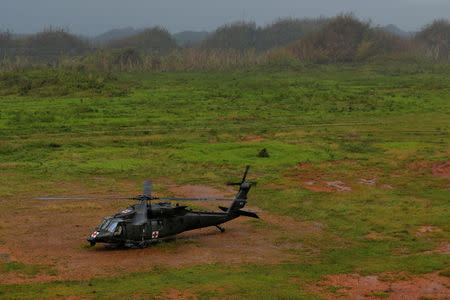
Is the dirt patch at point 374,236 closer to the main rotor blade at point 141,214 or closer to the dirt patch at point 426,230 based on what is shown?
the dirt patch at point 426,230

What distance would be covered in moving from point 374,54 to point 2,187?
10545 cm

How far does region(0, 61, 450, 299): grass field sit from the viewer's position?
61.2ft

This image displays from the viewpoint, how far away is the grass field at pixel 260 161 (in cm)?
1866

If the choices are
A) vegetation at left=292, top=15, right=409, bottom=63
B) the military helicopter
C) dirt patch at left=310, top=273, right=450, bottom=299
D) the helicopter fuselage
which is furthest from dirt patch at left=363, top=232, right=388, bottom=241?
vegetation at left=292, top=15, right=409, bottom=63

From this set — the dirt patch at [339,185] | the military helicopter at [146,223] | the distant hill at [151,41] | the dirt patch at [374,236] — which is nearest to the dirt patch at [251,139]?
the dirt patch at [339,185]

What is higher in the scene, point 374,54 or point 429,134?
point 374,54

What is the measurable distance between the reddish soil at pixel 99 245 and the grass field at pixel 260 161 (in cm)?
31

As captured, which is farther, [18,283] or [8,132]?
[8,132]

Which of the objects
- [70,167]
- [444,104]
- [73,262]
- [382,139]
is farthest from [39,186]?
[444,104]

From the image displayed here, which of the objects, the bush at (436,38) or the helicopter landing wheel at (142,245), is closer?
the helicopter landing wheel at (142,245)

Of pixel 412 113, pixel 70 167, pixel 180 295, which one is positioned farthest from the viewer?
pixel 412 113

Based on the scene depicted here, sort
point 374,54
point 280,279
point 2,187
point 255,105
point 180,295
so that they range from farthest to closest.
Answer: point 374,54, point 255,105, point 2,187, point 280,279, point 180,295

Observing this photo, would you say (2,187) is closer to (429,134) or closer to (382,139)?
(382,139)

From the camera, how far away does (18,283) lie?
17.5m
